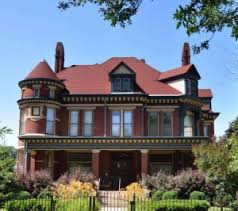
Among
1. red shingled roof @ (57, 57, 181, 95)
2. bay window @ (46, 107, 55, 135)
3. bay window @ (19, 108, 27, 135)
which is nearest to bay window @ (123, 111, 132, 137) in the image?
red shingled roof @ (57, 57, 181, 95)

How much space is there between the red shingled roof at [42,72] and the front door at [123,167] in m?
8.67

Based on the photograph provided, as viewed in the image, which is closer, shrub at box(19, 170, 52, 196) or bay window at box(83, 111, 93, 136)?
shrub at box(19, 170, 52, 196)

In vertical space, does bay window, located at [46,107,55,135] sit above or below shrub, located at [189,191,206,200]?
above

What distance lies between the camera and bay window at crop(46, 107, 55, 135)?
123ft

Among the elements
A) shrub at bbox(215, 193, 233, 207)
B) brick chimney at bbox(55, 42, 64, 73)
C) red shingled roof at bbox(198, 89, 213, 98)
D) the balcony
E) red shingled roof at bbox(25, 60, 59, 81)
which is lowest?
shrub at bbox(215, 193, 233, 207)

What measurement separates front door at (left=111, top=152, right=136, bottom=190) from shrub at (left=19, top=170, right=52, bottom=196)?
9.28 m

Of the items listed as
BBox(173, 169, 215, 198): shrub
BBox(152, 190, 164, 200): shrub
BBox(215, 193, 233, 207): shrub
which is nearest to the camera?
BBox(215, 193, 233, 207): shrub

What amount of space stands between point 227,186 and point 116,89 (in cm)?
1641

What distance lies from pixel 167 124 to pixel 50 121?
10.2 meters

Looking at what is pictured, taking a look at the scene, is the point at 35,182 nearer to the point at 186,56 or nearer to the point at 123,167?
the point at 123,167

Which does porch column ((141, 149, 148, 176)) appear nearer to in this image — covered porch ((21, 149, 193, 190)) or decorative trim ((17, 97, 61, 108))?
covered porch ((21, 149, 193, 190))

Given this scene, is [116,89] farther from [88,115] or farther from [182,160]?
[182,160]

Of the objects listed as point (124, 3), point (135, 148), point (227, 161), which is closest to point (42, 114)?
point (135, 148)

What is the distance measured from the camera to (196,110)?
133 feet
